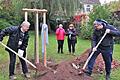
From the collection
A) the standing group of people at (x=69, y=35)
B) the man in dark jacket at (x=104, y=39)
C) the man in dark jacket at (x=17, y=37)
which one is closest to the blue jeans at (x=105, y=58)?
the man in dark jacket at (x=104, y=39)

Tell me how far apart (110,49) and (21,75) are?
3.04m

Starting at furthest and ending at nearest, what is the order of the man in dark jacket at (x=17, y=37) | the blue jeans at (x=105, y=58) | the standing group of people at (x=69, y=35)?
the standing group of people at (x=69, y=35)
the blue jeans at (x=105, y=58)
the man in dark jacket at (x=17, y=37)

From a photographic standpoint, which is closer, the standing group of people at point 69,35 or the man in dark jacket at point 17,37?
the man in dark jacket at point 17,37

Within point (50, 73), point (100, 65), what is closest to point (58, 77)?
point (50, 73)

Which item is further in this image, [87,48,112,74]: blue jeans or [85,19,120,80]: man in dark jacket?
[87,48,112,74]: blue jeans

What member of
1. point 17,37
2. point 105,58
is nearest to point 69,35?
point 105,58

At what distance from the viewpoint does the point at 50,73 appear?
9.33 m

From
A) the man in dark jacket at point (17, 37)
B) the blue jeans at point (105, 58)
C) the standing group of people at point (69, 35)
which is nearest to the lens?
the man in dark jacket at point (17, 37)

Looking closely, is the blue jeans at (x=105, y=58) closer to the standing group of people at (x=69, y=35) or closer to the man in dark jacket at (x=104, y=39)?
the man in dark jacket at (x=104, y=39)

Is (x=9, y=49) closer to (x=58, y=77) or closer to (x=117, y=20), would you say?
(x=58, y=77)

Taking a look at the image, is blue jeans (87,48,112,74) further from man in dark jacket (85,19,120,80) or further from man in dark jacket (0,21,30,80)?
man in dark jacket (0,21,30,80)

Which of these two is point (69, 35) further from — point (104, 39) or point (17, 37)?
point (17, 37)

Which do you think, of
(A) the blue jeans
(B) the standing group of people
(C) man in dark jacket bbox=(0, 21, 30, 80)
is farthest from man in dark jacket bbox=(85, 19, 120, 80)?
(B) the standing group of people

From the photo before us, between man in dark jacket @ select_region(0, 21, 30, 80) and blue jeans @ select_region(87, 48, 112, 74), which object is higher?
man in dark jacket @ select_region(0, 21, 30, 80)
